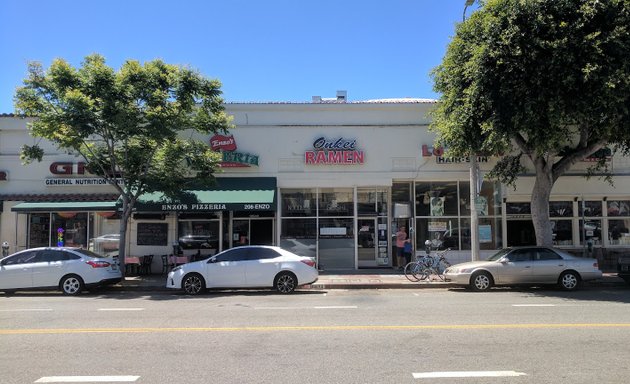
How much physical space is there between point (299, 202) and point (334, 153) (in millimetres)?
2396

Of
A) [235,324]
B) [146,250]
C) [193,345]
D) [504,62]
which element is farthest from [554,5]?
[146,250]

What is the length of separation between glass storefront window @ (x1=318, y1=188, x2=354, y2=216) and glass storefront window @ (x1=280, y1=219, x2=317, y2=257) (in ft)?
2.18

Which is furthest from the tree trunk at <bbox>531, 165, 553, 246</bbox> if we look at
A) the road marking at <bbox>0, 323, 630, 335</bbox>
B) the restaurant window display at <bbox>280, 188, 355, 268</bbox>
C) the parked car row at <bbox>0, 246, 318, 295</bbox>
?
the road marking at <bbox>0, 323, 630, 335</bbox>

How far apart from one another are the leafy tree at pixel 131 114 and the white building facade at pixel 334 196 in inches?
101

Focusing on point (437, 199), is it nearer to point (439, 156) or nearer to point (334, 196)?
point (439, 156)

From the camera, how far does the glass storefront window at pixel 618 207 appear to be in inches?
805

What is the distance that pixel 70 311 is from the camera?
36.7 feet

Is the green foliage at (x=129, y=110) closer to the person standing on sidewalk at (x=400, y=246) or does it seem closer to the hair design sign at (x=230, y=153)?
the hair design sign at (x=230, y=153)

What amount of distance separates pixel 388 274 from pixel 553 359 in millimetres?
11845

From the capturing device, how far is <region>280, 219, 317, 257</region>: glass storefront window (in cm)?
1980

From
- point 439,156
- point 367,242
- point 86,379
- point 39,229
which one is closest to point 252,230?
point 367,242

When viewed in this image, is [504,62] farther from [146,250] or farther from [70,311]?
[146,250]

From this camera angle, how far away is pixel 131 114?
1526 cm

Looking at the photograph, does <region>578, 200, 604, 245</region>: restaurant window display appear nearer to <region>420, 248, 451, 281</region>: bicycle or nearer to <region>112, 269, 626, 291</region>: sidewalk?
<region>112, 269, 626, 291</region>: sidewalk
